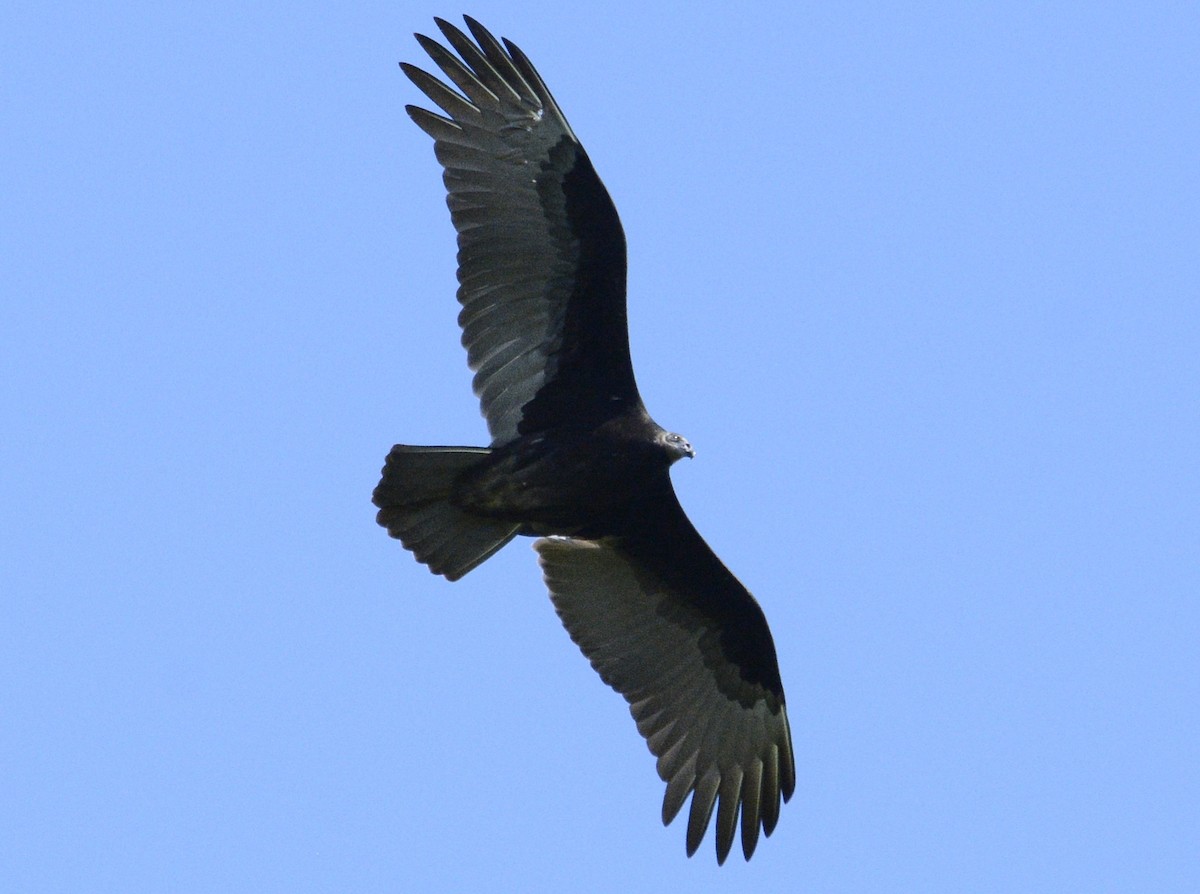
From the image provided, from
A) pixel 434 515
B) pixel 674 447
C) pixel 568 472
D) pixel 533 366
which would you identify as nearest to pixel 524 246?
pixel 533 366

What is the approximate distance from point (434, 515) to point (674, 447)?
1.43m

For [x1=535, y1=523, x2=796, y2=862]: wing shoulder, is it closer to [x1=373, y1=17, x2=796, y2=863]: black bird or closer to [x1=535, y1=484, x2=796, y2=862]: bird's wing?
[x1=535, y1=484, x2=796, y2=862]: bird's wing

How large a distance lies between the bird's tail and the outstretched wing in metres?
0.38

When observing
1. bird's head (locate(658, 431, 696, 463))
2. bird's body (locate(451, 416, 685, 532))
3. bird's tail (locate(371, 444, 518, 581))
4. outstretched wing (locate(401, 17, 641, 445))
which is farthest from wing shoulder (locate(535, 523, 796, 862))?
outstretched wing (locate(401, 17, 641, 445))

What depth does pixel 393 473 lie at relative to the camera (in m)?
10.9

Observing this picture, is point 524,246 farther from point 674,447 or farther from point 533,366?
point 674,447

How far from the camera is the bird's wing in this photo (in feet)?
38.2

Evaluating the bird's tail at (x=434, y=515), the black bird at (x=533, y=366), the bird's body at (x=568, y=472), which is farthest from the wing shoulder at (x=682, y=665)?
the bird's body at (x=568, y=472)

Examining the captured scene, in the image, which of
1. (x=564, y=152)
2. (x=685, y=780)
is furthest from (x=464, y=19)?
(x=685, y=780)

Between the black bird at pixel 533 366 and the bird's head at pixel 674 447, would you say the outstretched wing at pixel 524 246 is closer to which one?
the black bird at pixel 533 366

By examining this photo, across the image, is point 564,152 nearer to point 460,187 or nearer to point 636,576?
point 460,187

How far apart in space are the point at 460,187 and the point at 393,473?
1.62 m

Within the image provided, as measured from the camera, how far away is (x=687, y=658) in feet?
39.2

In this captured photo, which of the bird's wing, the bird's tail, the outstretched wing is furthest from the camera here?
the bird's wing
